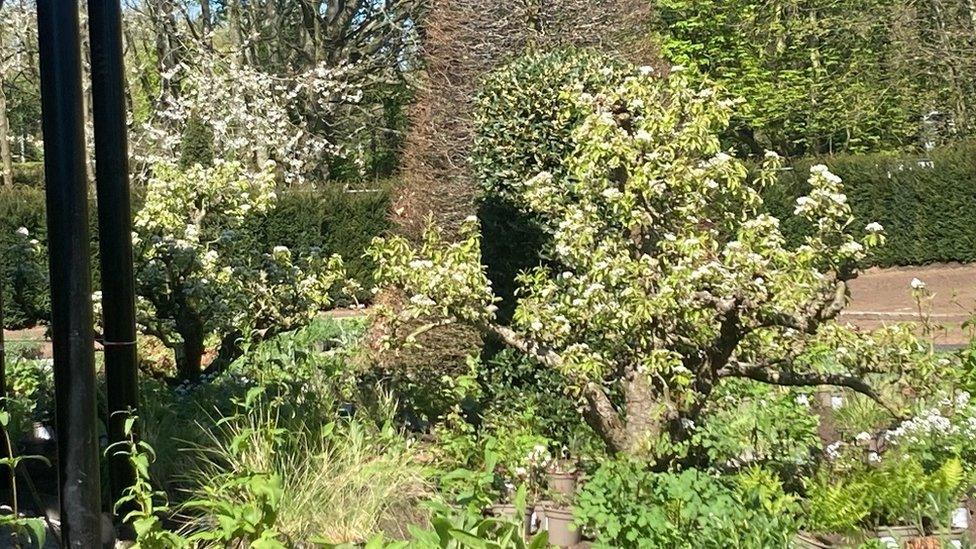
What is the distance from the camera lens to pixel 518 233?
19.5 ft

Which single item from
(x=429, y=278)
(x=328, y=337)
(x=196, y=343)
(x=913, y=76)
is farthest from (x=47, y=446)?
(x=913, y=76)

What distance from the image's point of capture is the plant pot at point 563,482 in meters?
4.69

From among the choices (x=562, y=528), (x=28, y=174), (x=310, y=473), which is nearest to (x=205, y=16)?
(x=28, y=174)

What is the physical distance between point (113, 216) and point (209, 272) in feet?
9.86

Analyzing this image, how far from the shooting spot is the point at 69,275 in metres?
3.50

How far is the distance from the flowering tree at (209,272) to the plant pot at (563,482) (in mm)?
2612

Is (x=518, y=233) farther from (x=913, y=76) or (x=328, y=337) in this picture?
(x=913, y=76)

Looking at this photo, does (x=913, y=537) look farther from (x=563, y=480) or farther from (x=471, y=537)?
(x=471, y=537)

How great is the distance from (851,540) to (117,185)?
3.40m

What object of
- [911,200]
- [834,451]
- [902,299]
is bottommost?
[902,299]

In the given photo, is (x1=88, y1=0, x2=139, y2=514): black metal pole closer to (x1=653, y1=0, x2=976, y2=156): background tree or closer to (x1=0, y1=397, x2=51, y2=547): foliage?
(x1=0, y1=397, x2=51, y2=547): foliage

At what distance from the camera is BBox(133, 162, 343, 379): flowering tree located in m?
6.85

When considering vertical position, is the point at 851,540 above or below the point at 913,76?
below

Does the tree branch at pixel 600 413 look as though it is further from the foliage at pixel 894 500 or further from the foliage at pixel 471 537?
the foliage at pixel 471 537
